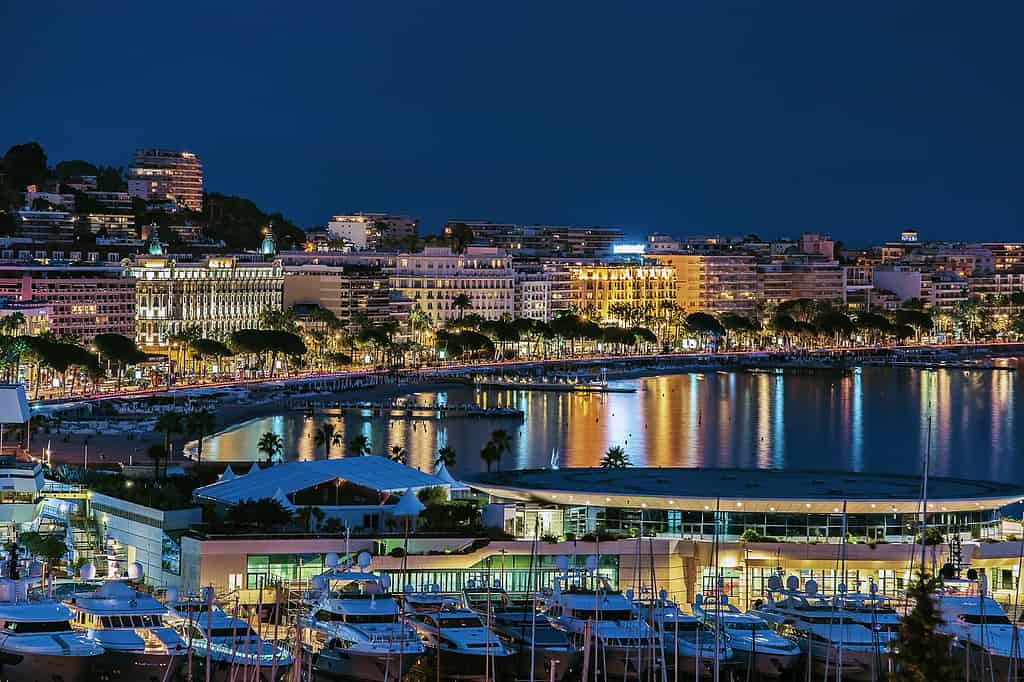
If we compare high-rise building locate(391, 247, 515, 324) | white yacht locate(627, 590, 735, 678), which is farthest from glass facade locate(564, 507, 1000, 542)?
high-rise building locate(391, 247, 515, 324)

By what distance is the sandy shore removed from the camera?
141ft

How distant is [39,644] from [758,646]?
6.65 meters

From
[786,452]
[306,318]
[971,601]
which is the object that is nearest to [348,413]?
[786,452]

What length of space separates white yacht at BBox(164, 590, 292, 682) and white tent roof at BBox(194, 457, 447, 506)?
237 inches

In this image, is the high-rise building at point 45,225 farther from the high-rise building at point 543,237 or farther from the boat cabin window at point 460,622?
the boat cabin window at point 460,622

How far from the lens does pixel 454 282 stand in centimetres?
10381

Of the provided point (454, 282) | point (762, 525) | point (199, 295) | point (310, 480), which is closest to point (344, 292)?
point (454, 282)

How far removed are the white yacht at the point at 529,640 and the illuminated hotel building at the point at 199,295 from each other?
6225 centimetres

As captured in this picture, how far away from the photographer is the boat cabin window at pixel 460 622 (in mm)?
19562

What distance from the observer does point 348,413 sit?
215 feet

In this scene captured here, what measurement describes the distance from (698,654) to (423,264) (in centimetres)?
8718

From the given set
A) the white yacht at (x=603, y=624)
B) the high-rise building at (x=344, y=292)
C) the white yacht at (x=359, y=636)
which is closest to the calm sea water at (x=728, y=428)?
the high-rise building at (x=344, y=292)

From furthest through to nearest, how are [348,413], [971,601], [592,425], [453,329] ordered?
1. [453,329]
2. [348,413]
3. [592,425]
4. [971,601]

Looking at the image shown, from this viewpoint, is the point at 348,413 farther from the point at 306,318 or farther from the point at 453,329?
the point at 453,329
